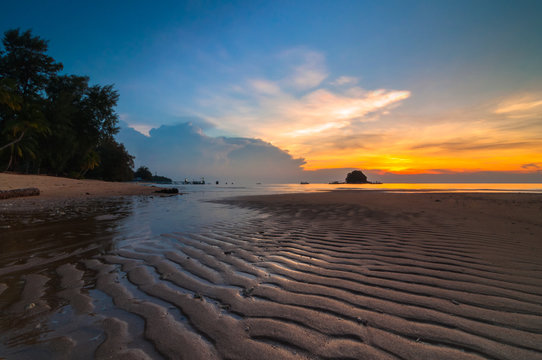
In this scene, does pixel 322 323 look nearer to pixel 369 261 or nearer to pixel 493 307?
pixel 493 307

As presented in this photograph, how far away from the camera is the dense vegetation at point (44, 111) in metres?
25.4

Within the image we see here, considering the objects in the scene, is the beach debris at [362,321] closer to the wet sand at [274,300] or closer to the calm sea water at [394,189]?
the wet sand at [274,300]

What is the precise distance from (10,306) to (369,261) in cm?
374

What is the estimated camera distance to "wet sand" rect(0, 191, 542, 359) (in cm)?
148

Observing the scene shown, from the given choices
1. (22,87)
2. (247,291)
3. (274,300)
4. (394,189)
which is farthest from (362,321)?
(22,87)

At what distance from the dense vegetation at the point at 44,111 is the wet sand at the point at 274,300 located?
31.2 meters

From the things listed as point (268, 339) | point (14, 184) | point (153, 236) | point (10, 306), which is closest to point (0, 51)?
point (14, 184)

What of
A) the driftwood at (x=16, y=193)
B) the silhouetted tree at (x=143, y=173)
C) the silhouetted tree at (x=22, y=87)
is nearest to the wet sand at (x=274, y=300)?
the driftwood at (x=16, y=193)

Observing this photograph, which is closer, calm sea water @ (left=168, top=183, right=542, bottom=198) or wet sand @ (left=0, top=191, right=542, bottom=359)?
wet sand @ (left=0, top=191, right=542, bottom=359)

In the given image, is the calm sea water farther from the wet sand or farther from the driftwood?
the wet sand

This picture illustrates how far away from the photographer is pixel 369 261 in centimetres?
321

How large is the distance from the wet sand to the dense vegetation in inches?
1230

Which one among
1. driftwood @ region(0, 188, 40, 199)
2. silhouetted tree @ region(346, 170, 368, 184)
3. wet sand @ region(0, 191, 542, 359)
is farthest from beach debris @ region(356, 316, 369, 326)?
silhouetted tree @ region(346, 170, 368, 184)

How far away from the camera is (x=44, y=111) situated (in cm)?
2858
